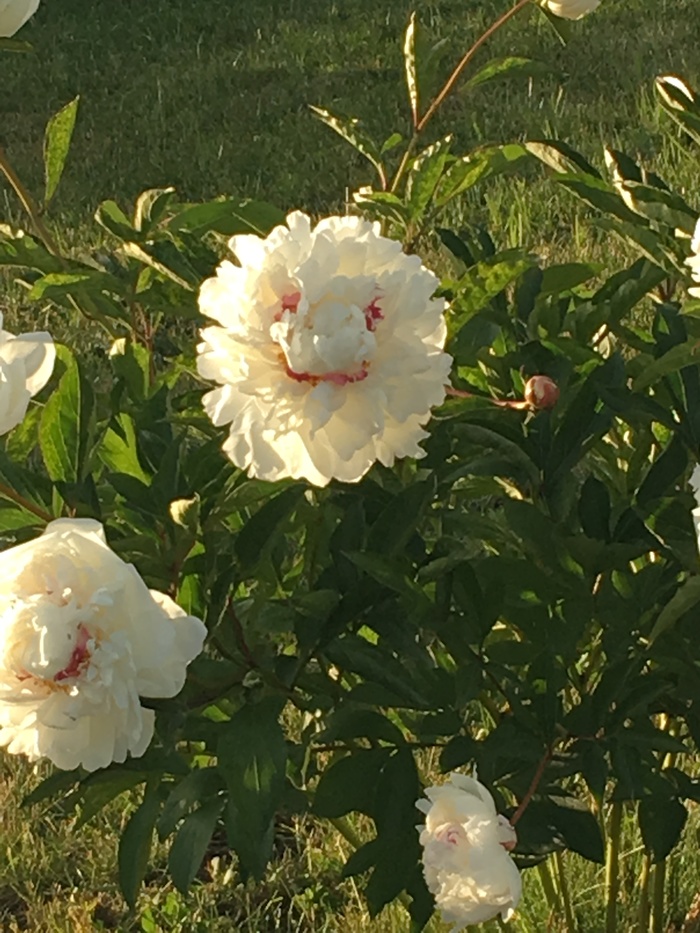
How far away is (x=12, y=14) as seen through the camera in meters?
1.17

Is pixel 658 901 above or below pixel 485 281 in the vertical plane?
below

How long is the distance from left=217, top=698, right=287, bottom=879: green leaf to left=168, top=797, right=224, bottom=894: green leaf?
4.5 inches

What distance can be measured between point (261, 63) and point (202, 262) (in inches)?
196

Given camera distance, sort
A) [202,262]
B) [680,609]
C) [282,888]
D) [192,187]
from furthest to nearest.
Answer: [192,187] < [282,888] < [202,262] < [680,609]

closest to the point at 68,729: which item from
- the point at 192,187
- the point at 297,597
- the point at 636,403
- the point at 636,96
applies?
the point at 297,597

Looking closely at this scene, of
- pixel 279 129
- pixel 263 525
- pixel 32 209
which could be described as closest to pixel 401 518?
pixel 263 525

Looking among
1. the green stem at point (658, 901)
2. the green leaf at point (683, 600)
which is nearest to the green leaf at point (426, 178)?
the green leaf at point (683, 600)

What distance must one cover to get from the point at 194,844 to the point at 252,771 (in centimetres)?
19

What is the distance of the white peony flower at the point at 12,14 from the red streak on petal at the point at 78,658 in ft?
1.82

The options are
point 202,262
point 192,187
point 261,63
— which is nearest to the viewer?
point 202,262

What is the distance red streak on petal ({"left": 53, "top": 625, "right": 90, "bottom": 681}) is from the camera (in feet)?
2.81

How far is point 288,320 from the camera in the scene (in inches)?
34.2

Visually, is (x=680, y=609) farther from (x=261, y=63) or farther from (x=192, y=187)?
(x=261, y=63)

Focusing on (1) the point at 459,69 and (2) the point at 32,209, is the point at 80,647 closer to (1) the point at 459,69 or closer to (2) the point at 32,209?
(2) the point at 32,209
